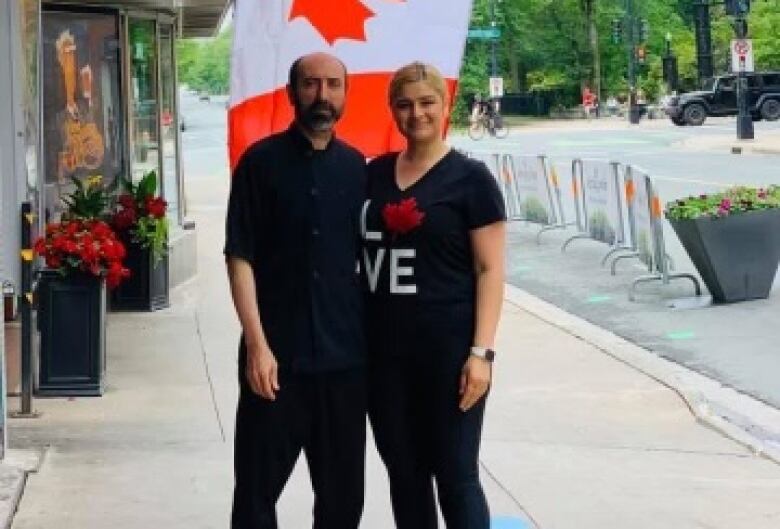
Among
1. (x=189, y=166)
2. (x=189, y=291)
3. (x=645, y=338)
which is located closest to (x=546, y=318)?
(x=645, y=338)

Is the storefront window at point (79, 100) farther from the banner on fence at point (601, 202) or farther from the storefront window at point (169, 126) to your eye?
the banner on fence at point (601, 202)

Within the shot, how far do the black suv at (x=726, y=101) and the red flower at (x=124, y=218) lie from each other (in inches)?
1641

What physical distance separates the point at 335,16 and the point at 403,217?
0.75 m

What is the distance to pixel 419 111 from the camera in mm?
Result: 3875

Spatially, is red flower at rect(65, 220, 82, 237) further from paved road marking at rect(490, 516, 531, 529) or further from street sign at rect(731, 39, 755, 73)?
street sign at rect(731, 39, 755, 73)

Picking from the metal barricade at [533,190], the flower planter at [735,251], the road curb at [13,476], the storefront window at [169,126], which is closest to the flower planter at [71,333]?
the road curb at [13,476]

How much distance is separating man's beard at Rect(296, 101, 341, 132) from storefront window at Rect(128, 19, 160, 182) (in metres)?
8.44

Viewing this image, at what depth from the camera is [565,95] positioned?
257ft

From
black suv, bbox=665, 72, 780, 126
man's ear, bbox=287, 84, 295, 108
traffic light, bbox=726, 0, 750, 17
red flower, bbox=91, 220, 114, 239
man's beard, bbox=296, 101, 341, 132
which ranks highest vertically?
traffic light, bbox=726, 0, 750, 17

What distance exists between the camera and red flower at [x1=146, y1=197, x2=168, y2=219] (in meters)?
10.7

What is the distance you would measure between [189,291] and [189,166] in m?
25.1

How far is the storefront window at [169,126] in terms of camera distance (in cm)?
1333

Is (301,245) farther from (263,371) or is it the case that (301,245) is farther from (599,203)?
(599,203)

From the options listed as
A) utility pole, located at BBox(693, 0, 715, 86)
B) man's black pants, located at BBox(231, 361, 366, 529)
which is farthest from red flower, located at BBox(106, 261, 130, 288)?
utility pole, located at BBox(693, 0, 715, 86)
